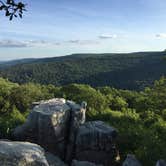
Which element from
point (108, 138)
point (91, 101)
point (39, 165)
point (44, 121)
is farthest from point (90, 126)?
point (91, 101)

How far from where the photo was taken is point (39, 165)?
17.3 meters

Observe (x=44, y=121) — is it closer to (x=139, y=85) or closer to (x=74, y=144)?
(x=74, y=144)

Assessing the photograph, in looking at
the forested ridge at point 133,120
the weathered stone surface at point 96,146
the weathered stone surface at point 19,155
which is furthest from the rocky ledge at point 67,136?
the weathered stone surface at point 19,155

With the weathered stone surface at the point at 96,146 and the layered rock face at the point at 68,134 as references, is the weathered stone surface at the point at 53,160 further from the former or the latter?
the weathered stone surface at the point at 96,146

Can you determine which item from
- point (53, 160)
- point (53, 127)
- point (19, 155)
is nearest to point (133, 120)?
point (53, 127)

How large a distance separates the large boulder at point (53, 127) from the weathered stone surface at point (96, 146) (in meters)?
1.38

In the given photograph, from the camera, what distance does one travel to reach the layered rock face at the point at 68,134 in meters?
25.3

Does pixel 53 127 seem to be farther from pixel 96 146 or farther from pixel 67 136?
pixel 96 146

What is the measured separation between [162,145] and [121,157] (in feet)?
12.6

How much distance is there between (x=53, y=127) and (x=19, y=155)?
29.4 feet

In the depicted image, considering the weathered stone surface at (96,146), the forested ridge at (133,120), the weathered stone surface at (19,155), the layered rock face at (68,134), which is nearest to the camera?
the weathered stone surface at (19,155)

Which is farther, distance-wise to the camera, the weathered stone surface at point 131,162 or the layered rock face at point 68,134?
the layered rock face at point 68,134

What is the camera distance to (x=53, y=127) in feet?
85.2

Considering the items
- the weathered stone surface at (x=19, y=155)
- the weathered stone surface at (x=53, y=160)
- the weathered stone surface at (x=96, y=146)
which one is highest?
the weathered stone surface at (x=19, y=155)
